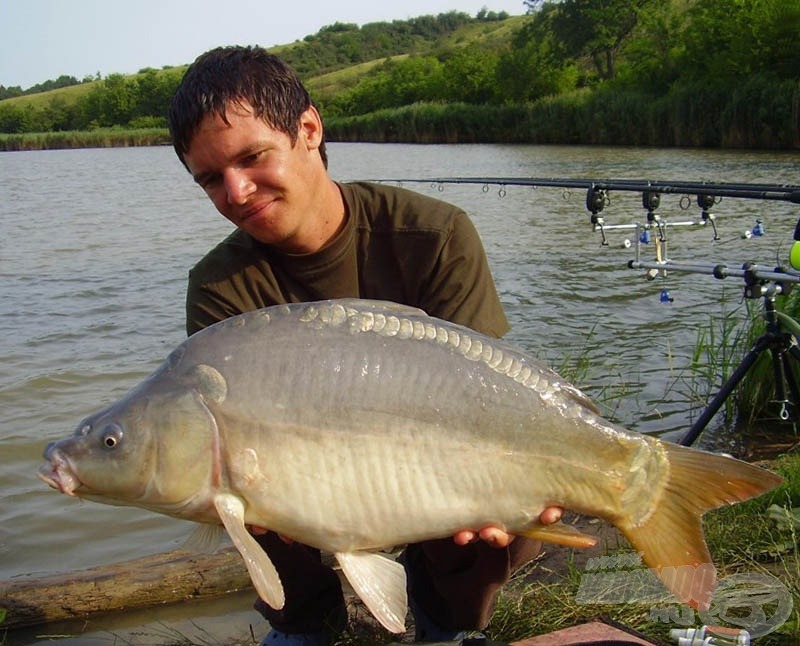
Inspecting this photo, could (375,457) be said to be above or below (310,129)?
below

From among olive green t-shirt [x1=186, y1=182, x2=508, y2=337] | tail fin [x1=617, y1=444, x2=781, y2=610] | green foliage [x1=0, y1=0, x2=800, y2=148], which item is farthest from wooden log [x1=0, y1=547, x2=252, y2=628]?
green foliage [x1=0, y1=0, x2=800, y2=148]

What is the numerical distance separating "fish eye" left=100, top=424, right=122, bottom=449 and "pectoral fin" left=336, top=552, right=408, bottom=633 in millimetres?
473

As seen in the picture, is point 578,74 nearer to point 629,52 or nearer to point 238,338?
point 629,52

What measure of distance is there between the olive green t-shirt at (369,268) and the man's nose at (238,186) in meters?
0.25

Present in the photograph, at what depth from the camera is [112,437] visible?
1.67 meters

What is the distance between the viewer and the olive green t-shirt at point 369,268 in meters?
2.24

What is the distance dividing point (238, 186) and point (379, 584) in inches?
37.3

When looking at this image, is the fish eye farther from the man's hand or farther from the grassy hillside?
the grassy hillside

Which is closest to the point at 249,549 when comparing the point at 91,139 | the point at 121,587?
the point at 121,587

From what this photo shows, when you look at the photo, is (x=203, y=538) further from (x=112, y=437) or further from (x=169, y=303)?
(x=169, y=303)

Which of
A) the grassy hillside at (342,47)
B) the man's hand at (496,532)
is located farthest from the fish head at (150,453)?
the grassy hillside at (342,47)

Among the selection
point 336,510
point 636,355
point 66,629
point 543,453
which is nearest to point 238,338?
point 336,510

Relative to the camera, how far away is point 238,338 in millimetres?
1746

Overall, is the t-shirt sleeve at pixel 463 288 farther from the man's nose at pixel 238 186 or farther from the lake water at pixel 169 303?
the lake water at pixel 169 303
